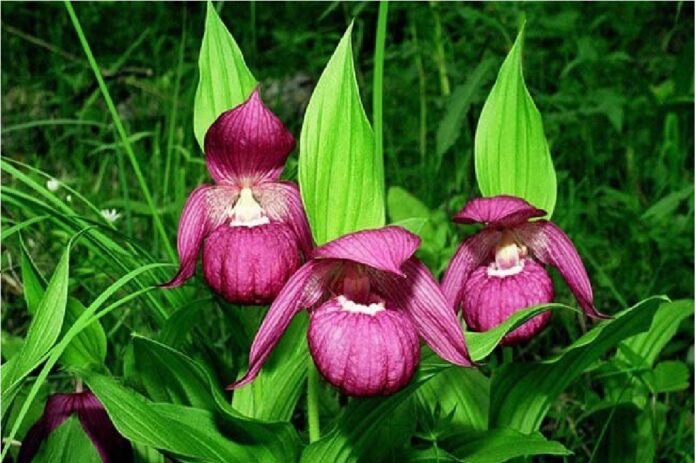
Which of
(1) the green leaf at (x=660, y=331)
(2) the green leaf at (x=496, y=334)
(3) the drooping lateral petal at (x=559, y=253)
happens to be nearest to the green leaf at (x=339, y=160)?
(2) the green leaf at (x=496, y=334)

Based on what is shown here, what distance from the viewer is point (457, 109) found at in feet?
5.41

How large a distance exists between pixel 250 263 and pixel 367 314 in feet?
0.47

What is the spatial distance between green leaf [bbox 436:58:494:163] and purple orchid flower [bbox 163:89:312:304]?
0.53m

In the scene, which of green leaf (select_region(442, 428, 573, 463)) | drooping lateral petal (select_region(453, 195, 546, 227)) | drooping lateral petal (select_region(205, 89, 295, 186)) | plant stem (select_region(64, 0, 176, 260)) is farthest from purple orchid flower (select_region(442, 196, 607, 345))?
plant stem (select_region(64, 0, 176, 260))

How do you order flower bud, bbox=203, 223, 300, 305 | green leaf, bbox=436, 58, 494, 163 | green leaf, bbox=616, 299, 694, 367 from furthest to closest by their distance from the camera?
green leaf, bbox=436, 58, 494, 163 < green leaf, bbox=616, 299, 694, 367 < flower bud, bbox=203, 223, 300, 305

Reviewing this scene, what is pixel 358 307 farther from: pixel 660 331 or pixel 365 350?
pixel 660 331

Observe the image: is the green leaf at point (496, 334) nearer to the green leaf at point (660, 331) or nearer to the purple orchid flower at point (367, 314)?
the purple orchid flower at point (367, 314)

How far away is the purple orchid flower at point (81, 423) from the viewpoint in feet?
3.69

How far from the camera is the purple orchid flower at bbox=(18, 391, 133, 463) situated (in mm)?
1126

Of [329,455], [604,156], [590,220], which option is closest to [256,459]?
[329,455]

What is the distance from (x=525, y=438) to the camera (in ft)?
3.51

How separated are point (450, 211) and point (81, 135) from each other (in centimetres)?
113

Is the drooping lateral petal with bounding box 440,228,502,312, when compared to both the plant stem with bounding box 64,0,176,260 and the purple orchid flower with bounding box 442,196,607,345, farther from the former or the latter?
the plant stem with bounding box 64,0,176,260

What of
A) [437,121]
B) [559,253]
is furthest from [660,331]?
[437,121]
